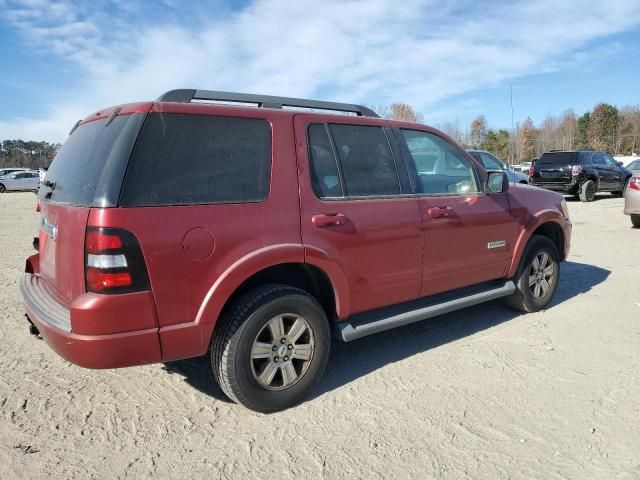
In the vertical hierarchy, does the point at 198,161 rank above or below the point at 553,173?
above

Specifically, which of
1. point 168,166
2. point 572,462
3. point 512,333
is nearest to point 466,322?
point 512,333

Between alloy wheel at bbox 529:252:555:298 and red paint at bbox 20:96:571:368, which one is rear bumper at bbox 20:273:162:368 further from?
alloy wheel at bbox 529:252:555:298

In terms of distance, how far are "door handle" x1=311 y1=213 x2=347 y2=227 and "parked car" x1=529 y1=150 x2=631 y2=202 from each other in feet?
52.1

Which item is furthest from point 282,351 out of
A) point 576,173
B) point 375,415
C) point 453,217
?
point 576,173

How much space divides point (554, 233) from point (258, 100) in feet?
12.0

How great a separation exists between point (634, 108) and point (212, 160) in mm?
84701

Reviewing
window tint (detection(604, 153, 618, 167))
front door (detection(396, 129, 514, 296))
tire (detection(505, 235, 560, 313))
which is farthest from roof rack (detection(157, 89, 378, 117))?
window tint (detection(604, 153, 618, 167))

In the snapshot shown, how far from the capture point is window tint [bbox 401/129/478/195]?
3.94m

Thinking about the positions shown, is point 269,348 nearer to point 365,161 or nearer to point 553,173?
point 365,161

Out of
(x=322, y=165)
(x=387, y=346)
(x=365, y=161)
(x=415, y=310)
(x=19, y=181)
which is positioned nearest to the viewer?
(x=322, y=165)

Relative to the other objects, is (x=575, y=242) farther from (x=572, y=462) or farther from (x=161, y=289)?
(x=161, y=289)

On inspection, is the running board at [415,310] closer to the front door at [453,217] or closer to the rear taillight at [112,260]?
the front door at [453,217]

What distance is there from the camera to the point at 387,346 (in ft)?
13.7

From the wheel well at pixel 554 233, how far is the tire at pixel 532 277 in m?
0.21
